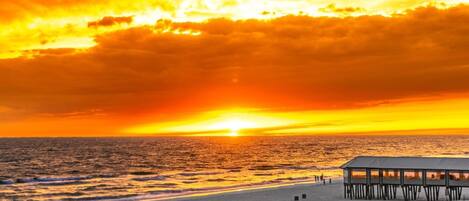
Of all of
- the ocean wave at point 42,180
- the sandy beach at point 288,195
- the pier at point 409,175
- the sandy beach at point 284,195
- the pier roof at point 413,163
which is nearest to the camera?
the pier at point 409,175

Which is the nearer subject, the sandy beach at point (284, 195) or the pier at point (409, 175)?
the pier at point (409, 175)

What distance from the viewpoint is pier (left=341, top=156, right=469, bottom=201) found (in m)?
60.5

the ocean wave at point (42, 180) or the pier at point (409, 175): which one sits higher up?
the pier at point (409, 175)

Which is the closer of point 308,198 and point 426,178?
point 426,178

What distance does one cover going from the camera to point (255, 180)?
106 meters

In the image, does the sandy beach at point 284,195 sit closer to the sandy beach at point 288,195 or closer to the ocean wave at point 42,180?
the sandy beach at point 288,195

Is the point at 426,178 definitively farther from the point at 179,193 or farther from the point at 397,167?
the point at 179,193

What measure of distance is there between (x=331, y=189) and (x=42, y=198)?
37502mm

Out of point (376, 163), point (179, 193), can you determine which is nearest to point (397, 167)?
point (376, 163)

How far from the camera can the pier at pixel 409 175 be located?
199 ft

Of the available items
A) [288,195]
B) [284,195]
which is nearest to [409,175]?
[288,195]

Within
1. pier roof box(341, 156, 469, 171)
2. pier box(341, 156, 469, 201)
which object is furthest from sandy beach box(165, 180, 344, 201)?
pier roof box(341, 156, 469, 171)

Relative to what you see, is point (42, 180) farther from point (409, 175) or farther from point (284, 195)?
point (409, 175)

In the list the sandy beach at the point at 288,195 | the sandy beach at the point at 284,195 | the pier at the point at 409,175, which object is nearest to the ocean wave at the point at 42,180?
the sandy beach at the point at 288,195
